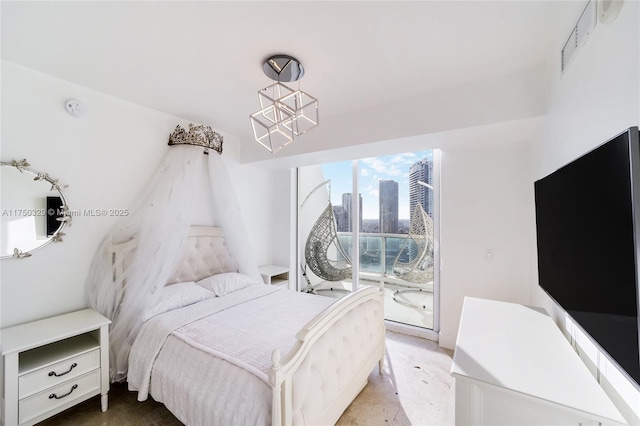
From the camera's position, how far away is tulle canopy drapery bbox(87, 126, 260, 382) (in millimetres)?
2113

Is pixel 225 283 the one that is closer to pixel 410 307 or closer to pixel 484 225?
pixel 410 307

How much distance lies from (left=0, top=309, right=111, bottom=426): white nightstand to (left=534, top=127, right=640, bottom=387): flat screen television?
9.20ft

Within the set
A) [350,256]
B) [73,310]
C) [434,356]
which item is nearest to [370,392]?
[434,356]

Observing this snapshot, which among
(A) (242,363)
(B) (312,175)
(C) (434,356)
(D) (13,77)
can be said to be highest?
(D) (13,77)

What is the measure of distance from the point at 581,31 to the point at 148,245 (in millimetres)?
3196

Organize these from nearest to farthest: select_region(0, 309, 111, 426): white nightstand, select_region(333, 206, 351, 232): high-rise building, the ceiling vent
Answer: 1. the ceiling vent
2. select_region(0, 309, 111, 426): white nightstand
3. select_region(333, 206, 351, 232): high-rise building

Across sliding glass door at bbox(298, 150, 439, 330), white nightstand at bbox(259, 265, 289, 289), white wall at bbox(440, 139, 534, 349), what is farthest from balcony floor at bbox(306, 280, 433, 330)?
white nightstand at bbox(259, 265, 289, 289)

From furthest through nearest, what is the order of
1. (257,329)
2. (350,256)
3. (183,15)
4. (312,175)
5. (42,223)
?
(312,175) < (350,256) < (42,223) < (257,329) < (183,15)

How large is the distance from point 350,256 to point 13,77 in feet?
12.0

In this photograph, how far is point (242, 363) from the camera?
4.70 feet

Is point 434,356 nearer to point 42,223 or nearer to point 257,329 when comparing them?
point 257,329

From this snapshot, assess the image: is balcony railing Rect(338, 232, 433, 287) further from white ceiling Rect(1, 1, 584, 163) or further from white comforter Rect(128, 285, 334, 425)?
white ceiling Rect(1, 1, 584, 163)

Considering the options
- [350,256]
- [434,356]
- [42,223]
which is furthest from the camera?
[350,256]

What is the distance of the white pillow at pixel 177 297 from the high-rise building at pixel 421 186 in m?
2.60
